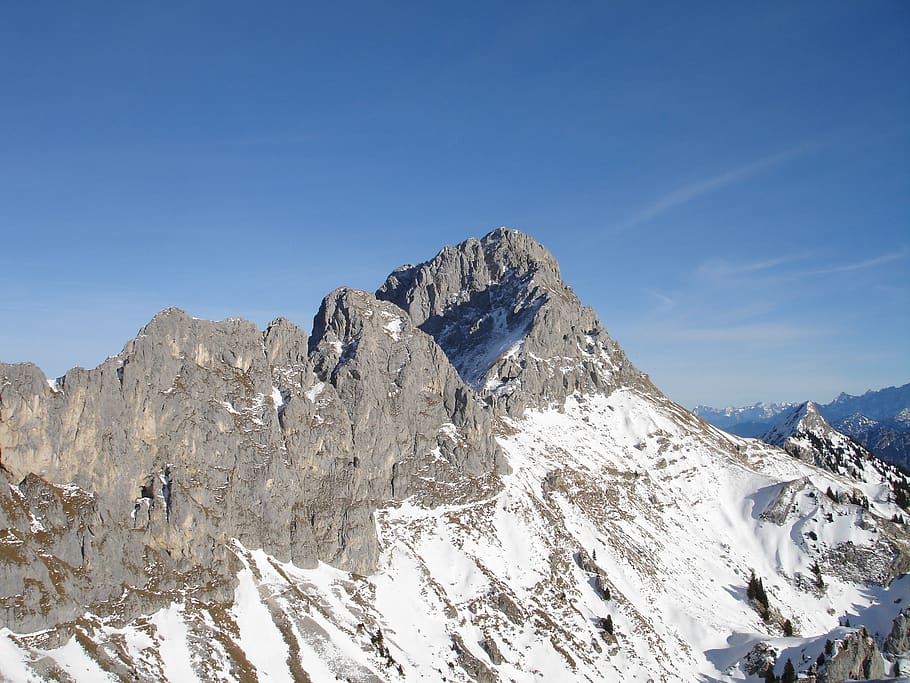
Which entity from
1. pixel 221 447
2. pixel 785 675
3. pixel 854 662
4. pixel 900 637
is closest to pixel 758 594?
pixel 900 637

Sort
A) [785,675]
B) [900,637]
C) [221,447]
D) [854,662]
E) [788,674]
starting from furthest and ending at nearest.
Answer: [900,637] → [221,447] → [854,662] → [785,675] → [788,674]

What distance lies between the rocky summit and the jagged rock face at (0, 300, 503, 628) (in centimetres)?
37

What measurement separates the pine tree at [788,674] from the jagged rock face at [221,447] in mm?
63817

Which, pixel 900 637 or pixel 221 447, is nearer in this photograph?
pixel 221 447

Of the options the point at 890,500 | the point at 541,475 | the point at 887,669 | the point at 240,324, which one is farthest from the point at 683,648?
the point at 890,500

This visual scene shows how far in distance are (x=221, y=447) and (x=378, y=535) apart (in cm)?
3253

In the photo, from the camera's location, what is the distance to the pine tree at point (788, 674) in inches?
4129

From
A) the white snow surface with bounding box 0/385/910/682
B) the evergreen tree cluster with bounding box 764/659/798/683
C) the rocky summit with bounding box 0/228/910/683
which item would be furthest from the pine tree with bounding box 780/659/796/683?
the white snow surface with bounding box 0/385/910/682

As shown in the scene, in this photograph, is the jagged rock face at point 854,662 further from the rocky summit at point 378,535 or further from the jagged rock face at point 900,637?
the jagged rock face at point 900,637

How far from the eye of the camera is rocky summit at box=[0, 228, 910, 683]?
275 ft

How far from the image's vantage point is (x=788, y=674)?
105250 mm

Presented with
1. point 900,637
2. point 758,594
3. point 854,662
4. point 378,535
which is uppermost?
point 378,535

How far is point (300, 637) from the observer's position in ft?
294

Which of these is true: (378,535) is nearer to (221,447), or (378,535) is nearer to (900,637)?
(221,447)
